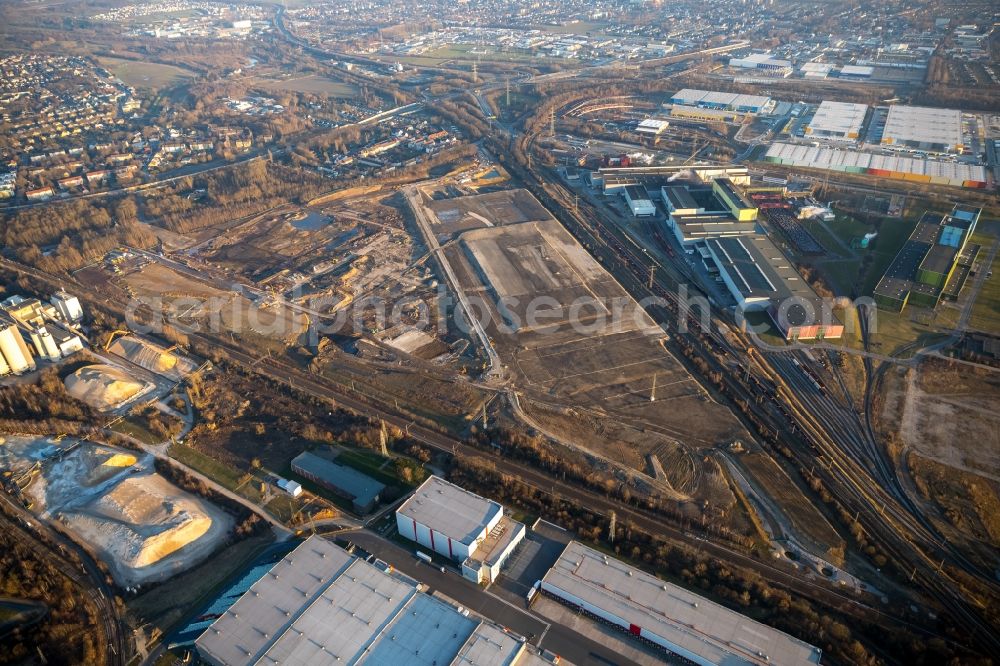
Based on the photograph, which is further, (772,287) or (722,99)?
(722,99)

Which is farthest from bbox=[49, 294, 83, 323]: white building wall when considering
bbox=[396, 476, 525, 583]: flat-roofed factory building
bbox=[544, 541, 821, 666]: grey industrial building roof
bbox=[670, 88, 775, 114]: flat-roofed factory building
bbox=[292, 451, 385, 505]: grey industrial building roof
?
bbox=[670, 88, 775, 114]: flat-roofed factory building

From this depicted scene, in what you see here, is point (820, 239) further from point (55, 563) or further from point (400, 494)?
Result: point (55, 563)

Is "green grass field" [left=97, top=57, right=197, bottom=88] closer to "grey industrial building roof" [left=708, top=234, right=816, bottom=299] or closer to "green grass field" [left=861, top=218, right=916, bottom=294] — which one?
"grey industrial building roof" [left=708, top=234, right=816, bottom=299]

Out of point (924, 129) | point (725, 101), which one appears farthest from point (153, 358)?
point (924, 129)

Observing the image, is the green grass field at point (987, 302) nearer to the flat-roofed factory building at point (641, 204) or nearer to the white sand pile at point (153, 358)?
the flat-roofed factory building at point (641, 204)

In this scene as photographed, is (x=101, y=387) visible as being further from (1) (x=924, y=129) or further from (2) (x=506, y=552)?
(1) (x=924, y=129)

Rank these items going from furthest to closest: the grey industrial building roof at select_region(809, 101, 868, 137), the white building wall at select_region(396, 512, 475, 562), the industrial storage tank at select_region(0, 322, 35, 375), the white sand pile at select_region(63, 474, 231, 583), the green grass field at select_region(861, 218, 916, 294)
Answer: the grey industrial building roof at select_region(809, 101, 868, 137) < the green grass field at select_region(861, 218, 916, 294) < the industrial storage tank at select_region(0, 322, 35, 375) < the white sand pile at select_region(63, 474, 231, 583) < the white building wall at select_region(396, 512, 475, 562)
